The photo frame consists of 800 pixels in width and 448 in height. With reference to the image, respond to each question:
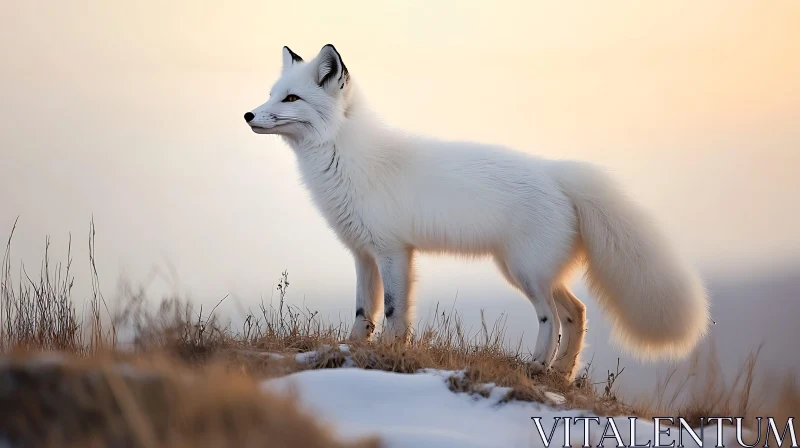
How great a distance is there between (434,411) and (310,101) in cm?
343

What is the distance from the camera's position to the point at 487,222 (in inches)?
246

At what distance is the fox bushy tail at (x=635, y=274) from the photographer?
6.20 meters

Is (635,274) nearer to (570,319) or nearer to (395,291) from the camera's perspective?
(570,319)

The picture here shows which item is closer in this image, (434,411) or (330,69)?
(434,411)

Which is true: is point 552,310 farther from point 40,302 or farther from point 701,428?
point 40,302

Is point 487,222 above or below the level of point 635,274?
above

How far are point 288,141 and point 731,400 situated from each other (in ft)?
14.4

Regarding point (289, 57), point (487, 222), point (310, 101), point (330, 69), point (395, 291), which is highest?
point (289, 57)

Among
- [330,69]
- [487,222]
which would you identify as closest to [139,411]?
[487,222]

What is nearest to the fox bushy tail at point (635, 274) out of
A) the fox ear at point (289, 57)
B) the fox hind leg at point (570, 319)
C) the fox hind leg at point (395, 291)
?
the fox hind leg at point (570, 319)

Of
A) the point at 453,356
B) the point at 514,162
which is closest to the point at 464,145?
the point at 514,162

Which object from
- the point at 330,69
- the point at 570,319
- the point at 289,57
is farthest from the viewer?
the point at 289,57

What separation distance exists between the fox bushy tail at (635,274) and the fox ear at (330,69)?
2167mm

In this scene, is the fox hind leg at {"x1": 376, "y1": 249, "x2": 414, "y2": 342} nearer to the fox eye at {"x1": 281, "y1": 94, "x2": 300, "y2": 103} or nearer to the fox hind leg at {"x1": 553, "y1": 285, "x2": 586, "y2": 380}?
the fox hind leg at {"x1": 553, "y1": 285, "x2": 586, "y2": 380}
